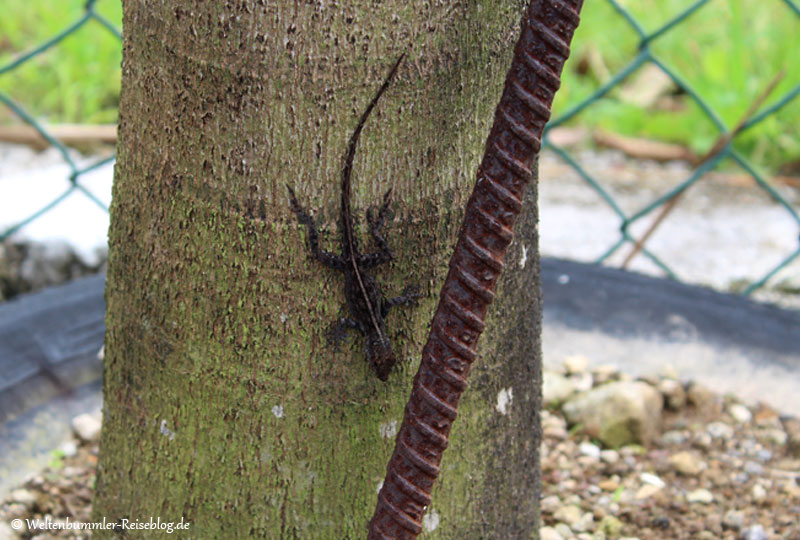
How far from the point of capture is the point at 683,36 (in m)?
4.35

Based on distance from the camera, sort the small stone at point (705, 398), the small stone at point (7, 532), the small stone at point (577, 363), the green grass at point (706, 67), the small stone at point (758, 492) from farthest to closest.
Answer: the green grass at point (706, 67) < the small stone at point (577, 363) < the small stone at point (705, 398) < the small stone at point (758, 492) < the small stone at point (7, 532)

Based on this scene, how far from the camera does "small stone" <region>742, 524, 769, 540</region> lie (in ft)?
5.29

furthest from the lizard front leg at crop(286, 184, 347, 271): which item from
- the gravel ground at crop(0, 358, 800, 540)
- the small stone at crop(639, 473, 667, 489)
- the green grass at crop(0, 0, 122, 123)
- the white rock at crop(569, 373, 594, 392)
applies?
the green grass at crop(0, 0, 122, 123)

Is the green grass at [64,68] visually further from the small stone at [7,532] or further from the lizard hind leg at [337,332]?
the lizard hind leg at [337,332]

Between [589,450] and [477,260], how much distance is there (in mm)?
1155

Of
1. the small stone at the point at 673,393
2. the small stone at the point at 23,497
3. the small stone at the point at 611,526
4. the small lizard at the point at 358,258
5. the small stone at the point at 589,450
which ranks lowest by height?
the small stone at the point at 23,497

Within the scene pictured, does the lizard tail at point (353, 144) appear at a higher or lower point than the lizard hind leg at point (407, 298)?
higher

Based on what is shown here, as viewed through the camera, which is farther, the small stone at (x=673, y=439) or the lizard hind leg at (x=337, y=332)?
the small stone at (x=673, y=439)

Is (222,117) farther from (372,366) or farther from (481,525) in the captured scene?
(481,525)

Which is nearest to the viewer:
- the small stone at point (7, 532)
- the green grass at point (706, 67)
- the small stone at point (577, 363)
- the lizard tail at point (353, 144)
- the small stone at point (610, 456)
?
the lizard tail at point (353, 144)

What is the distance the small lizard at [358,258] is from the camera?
104 centimetres

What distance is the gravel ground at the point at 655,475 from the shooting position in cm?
166

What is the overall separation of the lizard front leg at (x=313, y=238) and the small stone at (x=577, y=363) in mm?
1212

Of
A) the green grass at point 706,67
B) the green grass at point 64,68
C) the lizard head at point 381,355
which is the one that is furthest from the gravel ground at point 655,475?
the green grass at point 64,68
